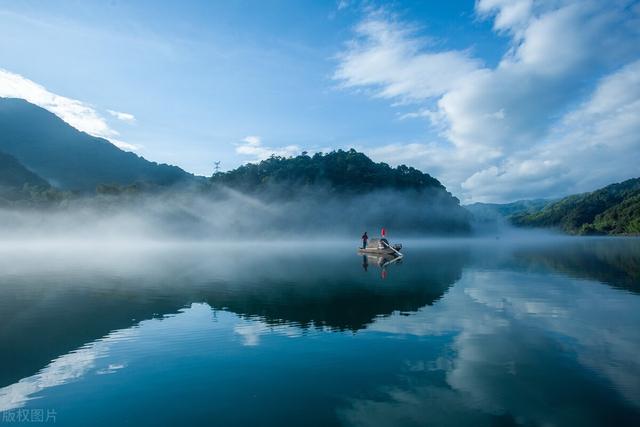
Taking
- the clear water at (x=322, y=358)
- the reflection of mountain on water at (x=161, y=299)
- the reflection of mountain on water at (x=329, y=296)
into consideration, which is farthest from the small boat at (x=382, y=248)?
the clear water at (x=322, y=358)

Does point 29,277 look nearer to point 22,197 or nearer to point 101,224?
point 101,224

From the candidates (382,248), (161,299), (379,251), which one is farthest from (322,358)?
(379,251)

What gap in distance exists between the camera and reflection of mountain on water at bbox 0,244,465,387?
1738 centimetres

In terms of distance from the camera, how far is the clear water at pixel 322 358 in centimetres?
1045

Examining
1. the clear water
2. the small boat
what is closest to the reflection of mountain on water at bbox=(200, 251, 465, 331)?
the clear water

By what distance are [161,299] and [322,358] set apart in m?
16.3

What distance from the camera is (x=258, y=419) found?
32.9 feet

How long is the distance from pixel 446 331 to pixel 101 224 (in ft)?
647

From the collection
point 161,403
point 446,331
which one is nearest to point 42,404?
point 161,403

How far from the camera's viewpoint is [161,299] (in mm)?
26578

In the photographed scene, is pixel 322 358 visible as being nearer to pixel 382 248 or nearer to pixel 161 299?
pixel 161 299

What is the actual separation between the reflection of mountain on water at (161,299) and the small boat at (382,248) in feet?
76.0

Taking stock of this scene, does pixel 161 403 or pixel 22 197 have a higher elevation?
pixel 22 197

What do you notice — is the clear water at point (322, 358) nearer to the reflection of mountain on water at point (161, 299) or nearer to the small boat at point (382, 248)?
the reflection of mountain on water at point (161, 299)
